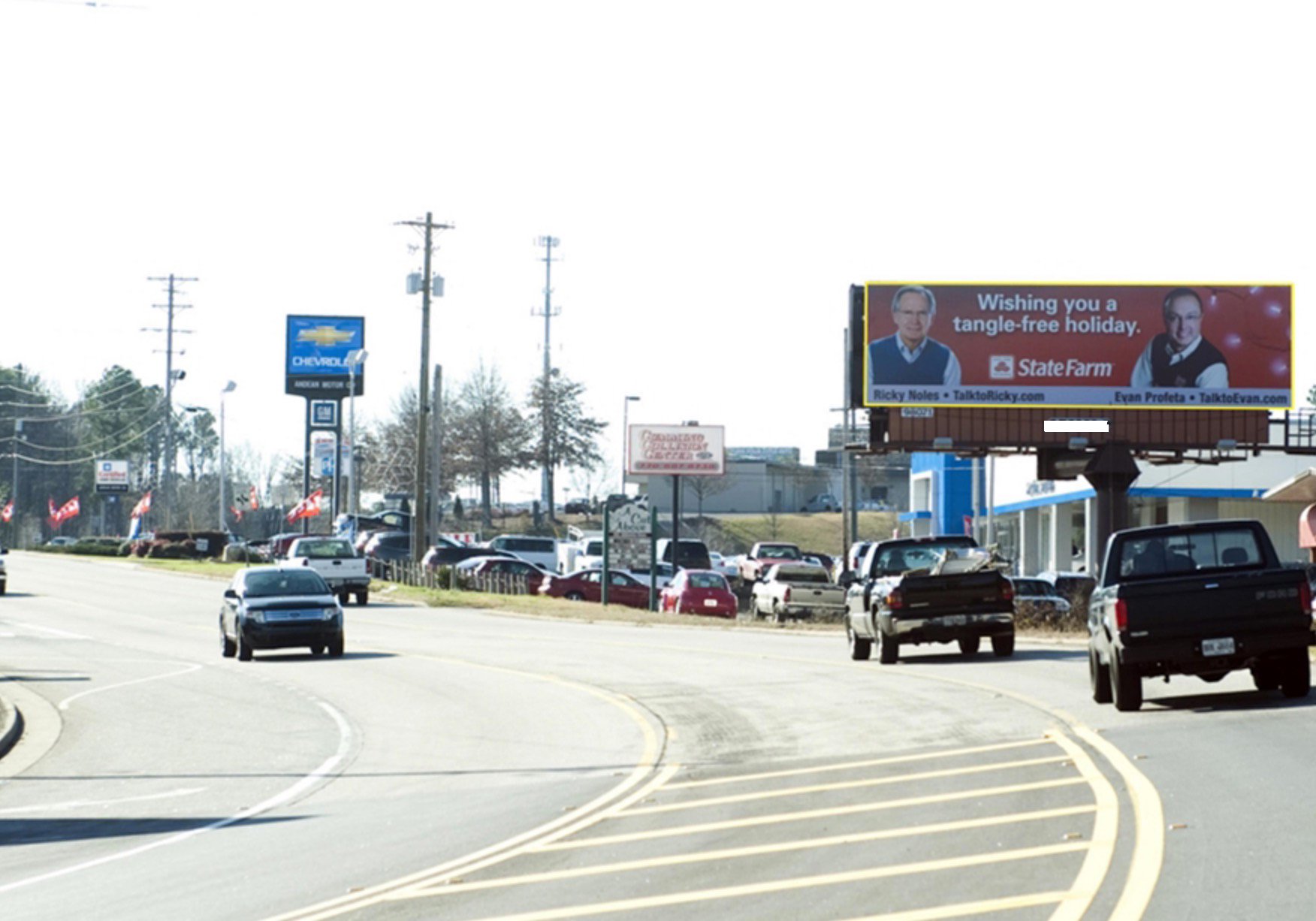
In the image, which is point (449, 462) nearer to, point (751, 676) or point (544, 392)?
point (544, 392)

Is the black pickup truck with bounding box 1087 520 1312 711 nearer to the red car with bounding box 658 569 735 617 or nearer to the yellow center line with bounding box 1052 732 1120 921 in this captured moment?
the yellow center line with bounding box 1052 732 1120 921

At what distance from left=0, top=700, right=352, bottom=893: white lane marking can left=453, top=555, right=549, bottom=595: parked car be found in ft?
113

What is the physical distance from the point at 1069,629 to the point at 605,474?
94.8 metres

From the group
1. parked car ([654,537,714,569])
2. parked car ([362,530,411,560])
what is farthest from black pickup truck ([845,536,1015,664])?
parked car ([362,530,411,560])

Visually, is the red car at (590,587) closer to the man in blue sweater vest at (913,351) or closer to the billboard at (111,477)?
the man in blue sweater vest at (913,351)

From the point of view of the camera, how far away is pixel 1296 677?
18.3 meters

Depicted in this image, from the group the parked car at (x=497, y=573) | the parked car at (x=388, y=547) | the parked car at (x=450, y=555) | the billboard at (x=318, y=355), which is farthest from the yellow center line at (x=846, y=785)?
the billboard at (x=318, y=355)

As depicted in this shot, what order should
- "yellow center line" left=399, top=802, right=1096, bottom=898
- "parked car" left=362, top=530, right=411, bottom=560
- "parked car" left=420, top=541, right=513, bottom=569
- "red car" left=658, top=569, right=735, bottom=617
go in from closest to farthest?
1. "yellow center line" left=399, top=802, right=1096, bottom=898
2. "red car" left=658, top=569, right=735, bottom=617
3. "parked car" left=420, top=541, right=513, bottom=569
4. "parked car" left=362, top=530, right=411, bottom=560

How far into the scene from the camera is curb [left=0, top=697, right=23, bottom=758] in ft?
64.2

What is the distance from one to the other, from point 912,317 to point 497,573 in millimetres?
16850

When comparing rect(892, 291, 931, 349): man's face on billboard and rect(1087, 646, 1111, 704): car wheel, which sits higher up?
rect(892, 291, 931, 349): man's face on billboard

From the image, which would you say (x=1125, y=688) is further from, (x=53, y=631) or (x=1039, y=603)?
(x=53, y=631)

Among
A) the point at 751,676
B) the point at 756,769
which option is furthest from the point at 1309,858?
the point at 751,676

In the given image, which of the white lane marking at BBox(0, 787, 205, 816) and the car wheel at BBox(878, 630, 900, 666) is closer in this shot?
the white lane marking at BBox(0, 787, 205, 816)
